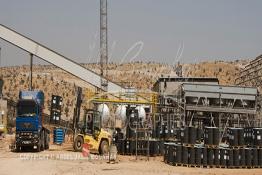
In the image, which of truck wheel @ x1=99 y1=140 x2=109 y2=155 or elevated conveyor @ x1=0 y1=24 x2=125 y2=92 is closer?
truck wheel @ x1=99 y1=140 x2=109 y2=155

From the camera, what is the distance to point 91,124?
101 ft

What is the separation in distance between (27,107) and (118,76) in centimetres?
8683

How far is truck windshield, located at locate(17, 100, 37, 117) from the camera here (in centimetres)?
3136

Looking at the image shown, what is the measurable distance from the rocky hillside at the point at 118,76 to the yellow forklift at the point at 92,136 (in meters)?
43.8

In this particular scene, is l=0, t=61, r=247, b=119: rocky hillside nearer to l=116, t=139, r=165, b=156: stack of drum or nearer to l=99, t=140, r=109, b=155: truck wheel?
l=116, t=139, r=165, b=156: stack of drum

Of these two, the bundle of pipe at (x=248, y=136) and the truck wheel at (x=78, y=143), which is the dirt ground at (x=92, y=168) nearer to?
the bundle of pipe at (x=248, y=136)

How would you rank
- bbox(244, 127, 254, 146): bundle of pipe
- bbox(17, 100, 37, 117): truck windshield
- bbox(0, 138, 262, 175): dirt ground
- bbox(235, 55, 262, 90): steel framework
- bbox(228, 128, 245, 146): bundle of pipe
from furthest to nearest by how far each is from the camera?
bbox(235, 55, 262, 90): steel framework → bbox(17, 100, 37, 117): truck windshield → bbox(244, 127, 254, 146): bundle of pipe → bbox(228, 128, 245, 146): bundle of pipe → bbox(0, 138, 262, 175): dirt ground

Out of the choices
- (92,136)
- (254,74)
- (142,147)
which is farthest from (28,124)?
(254,74)

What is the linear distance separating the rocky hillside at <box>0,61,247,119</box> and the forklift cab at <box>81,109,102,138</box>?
4403 cm

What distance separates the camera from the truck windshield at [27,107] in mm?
31359

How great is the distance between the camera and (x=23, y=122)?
3105 cm

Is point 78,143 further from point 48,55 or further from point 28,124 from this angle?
point 48,55

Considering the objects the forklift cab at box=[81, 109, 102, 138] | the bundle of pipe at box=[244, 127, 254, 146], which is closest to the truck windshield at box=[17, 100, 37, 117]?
the forklift cab at box=[81, 109, 102, 138]

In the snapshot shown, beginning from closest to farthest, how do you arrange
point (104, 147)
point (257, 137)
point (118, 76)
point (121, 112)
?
point (257, 137), point (104, 147), point (121, 112), point (118, 76)
